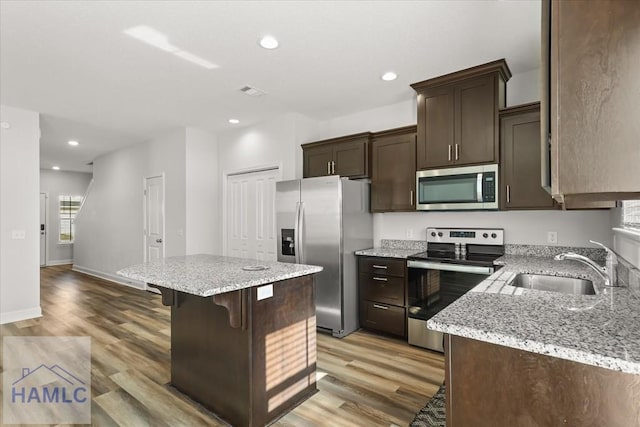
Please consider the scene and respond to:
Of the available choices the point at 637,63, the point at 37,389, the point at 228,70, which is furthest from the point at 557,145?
the point at 37,389

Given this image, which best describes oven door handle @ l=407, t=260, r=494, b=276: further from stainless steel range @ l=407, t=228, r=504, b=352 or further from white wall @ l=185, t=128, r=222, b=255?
white wall @ l=185, t=128, r=222, b=255

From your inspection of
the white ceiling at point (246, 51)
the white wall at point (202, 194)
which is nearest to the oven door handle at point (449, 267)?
the white ceiling at point (246, 51)

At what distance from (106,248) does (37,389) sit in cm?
516

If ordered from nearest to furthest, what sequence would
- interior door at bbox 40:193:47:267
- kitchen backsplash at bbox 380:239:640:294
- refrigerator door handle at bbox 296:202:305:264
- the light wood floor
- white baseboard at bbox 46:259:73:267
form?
kitchen backsplash at bbox 380:239:640:294
the light wood floor
refrigerator door handle at bbox 296:202:305:264
interior door at bbox 40:193:47:267
white baseboard at bbox 46:259:73:267

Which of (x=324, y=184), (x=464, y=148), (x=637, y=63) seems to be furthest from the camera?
(x=324, y=184)

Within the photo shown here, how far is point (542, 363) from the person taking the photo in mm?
1067

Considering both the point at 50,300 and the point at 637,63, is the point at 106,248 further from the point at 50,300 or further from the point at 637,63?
the point at 637,63

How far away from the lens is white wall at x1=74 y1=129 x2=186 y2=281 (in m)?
5.30

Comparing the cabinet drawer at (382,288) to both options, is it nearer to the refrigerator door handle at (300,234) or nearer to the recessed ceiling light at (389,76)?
the refrigerator door handle at (300,234)

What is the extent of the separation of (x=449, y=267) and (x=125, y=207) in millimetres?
6084

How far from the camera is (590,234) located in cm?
291

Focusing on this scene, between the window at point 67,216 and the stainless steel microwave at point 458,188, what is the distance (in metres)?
10.0

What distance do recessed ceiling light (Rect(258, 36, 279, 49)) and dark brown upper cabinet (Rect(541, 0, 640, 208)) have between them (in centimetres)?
208

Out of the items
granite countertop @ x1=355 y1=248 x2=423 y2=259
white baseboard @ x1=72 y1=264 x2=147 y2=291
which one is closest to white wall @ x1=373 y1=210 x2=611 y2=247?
granite countertop @ x1=355 y1=248 x2=423 y2=259
